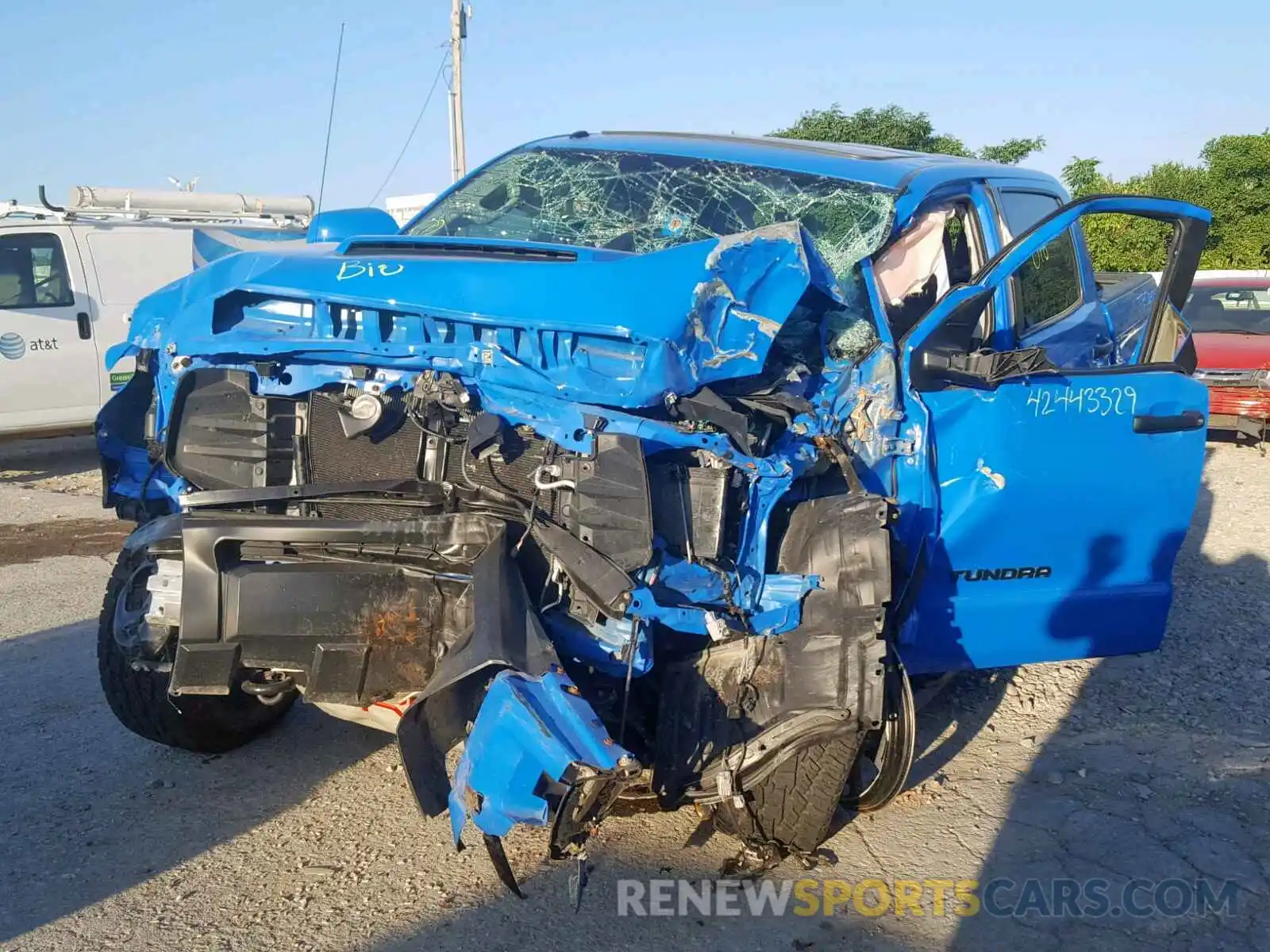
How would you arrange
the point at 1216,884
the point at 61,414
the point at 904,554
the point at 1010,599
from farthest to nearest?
the point at 61,414
the point at 1010,599
the point at 904,554
the point at 1216,884

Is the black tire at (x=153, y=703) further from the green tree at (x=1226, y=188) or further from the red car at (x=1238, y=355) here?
the green tree at (x=1226, y=188)

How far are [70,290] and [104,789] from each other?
261 inches

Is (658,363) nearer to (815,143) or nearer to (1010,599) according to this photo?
(1010,599)

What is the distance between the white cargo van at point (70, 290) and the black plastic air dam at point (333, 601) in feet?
20.2

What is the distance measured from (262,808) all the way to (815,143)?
3.34 m

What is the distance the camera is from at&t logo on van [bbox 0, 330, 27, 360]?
28.6 ft

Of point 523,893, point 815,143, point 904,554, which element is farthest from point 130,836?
point 815,143

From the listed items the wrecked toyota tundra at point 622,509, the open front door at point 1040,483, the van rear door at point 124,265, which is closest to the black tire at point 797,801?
the wrecked toyota tundra at point 622,509

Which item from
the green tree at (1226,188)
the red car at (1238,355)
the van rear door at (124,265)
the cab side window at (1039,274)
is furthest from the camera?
the green tree at (1226,188)

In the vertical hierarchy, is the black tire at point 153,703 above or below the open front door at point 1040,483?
below

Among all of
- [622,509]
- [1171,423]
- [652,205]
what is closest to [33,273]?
[652,205]

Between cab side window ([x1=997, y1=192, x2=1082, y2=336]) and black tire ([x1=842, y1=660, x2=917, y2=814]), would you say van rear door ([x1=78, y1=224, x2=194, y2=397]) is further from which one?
black tire ([x1=842, y1=660, x2=917, y2=814])

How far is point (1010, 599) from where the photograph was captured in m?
3.74

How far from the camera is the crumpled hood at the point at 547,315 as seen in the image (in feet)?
9.90
